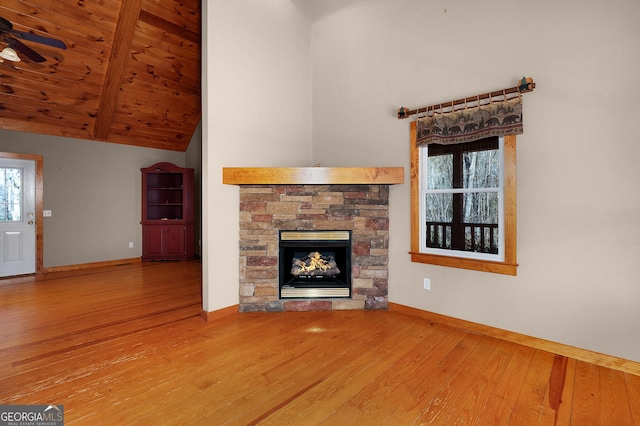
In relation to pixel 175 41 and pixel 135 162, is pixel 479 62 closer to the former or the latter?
pixel 175 41

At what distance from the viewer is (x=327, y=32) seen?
4109mm

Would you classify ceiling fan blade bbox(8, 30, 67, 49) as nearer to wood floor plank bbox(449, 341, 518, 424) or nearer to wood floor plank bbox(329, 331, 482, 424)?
wood floor plank bbox(329, 331, 482, 424)

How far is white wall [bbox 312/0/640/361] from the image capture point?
89.4 inches

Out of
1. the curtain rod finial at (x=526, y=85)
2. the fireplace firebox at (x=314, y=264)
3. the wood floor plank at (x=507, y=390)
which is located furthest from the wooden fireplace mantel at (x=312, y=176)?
the wood floor plank at (x=507, y=390)

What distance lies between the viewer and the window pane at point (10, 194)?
16.9ft

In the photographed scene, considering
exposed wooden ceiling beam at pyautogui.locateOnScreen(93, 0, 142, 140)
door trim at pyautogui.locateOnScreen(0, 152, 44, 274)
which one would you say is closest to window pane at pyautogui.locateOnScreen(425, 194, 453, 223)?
exposed wooden ceiling beam at pyautogui.locateOnScreen(93, 0, 142, 140)

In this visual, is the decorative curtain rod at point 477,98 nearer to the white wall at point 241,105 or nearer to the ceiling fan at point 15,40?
the white wall at point 241,105

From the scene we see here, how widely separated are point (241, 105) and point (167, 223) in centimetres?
416

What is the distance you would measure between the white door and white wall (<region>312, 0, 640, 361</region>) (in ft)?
20.0

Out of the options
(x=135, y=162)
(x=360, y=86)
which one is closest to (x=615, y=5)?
(x=360, y=86)

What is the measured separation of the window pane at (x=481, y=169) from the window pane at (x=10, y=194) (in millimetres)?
6957

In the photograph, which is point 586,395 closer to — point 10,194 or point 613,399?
point 613,399

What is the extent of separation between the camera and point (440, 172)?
326cm

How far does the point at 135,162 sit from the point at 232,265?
457cm
